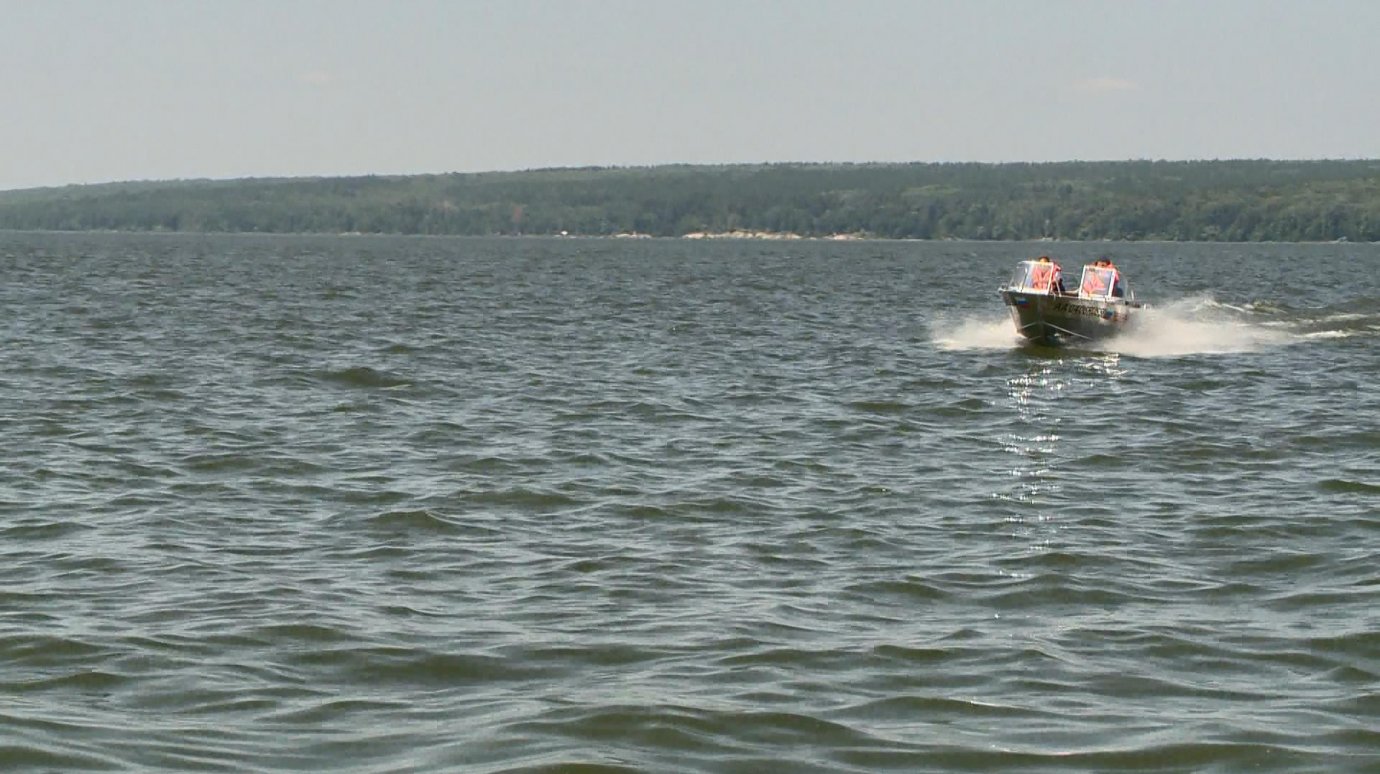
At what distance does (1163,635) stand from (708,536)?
462 centimetres

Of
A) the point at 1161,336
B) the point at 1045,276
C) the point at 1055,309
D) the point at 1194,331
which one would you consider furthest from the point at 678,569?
the point at 1194,331

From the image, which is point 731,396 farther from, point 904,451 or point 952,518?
point 952,518

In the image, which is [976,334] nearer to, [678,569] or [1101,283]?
[1101,283]

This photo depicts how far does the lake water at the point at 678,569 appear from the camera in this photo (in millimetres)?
9977

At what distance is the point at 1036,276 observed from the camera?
41.5 meters

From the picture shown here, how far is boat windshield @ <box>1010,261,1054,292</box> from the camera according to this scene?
4138 centimetres

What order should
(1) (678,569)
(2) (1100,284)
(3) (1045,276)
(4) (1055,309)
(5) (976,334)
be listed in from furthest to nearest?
(5) (976,334), (2) (1100,284), (3) (1045,276), (4) (1055,309), (1) (678,569)

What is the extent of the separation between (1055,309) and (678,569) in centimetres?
2816

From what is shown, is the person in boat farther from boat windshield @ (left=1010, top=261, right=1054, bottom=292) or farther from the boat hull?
boat windshield @ (left=1010, top=261, right=1054, bottom=292)

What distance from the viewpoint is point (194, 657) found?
11375 millimetres

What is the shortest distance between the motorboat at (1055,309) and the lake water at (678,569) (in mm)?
8241

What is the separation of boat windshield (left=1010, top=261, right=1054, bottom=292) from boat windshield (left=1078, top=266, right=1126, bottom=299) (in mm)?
973

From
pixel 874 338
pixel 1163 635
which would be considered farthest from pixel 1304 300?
pixel 1163 635

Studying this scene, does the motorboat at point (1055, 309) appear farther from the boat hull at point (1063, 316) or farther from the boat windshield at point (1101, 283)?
the boat windshield at point (1101, 283)
